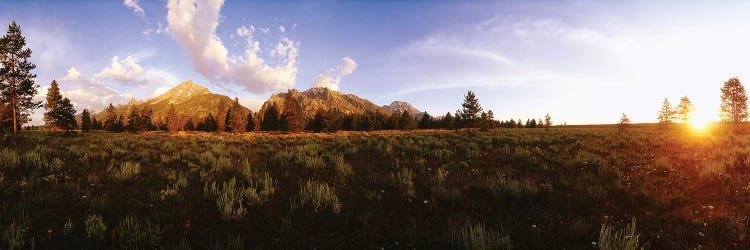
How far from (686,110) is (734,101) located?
1450 cm

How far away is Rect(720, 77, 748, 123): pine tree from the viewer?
5544 centimetres

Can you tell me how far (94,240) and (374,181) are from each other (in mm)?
5048

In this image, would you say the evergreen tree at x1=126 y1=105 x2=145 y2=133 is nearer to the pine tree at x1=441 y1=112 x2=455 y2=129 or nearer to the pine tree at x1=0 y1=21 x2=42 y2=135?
the pine tree at x1=0 y1=21 x2=42 y2=135

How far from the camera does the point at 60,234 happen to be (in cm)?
402

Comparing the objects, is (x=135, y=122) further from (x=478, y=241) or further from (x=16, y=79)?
(x=478, y=241)

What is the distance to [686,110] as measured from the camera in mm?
69938

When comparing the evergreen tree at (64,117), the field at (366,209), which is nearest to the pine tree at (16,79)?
the evergreen tree at (64,117)

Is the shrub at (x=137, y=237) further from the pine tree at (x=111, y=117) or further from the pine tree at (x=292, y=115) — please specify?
the pine tree at (x=111, y=117)

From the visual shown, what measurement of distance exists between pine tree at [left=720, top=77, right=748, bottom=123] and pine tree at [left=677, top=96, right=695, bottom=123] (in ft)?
43.7

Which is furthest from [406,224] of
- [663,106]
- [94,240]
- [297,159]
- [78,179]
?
[663,106]

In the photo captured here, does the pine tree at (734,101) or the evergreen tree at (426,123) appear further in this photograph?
the evergreen tree at (426,123)

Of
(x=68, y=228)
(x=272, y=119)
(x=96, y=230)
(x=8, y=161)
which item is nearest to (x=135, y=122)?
(x=272, y=119)

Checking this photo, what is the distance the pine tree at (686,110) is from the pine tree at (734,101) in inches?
525

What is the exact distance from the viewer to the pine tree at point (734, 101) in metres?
55.4
